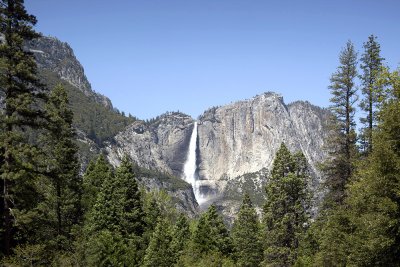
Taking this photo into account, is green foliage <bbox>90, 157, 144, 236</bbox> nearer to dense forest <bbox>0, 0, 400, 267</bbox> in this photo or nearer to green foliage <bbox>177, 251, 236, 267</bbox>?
dense forest <bbox>0, 0, 400, 267</bbox>

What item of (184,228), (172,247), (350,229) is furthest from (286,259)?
(184,228)

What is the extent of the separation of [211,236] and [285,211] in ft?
43.1

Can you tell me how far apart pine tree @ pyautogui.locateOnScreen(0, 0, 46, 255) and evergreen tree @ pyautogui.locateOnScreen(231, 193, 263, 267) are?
106 feet

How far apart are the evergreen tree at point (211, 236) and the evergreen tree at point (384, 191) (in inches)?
914

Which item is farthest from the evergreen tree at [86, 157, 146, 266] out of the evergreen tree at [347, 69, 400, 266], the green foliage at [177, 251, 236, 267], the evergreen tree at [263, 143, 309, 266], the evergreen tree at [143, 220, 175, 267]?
the evergreen tree at [347, 69, 400, 266]

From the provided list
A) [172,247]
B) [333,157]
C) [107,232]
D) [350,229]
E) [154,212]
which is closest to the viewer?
[350,229]

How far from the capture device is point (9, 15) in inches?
783

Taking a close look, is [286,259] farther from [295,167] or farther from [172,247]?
[172,247]

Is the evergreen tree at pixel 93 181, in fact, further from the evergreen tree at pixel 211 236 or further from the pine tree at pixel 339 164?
the pine tree at pixel 339 164

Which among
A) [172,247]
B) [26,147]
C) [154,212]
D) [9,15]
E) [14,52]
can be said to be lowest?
[172,247]

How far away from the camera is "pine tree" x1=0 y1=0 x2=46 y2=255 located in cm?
1892

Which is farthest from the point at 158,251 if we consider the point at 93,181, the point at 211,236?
the point at 93,181

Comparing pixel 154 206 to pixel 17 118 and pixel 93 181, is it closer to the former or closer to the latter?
pixel 93 181

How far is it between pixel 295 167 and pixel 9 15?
26409mm
